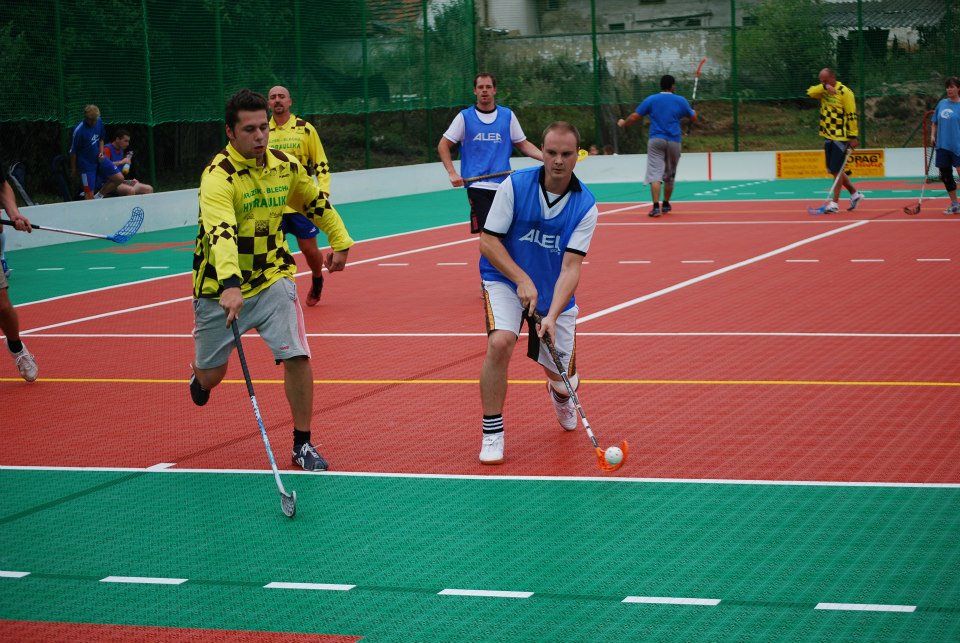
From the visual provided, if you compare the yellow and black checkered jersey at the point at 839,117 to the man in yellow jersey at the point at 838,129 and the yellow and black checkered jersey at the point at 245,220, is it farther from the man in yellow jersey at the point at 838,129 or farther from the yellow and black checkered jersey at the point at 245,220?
the yellow and black checkered jersey at the point at 245,220

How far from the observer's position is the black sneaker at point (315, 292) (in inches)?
527

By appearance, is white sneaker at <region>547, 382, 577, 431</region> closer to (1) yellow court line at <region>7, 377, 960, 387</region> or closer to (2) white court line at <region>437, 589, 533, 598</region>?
(1) yellow court line at <region>7, 377, 960, 387</region>

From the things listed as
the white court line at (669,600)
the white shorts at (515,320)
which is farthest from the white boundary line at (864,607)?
the white shorts at (515,320)

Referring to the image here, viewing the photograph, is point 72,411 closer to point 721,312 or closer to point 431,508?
point 431,508

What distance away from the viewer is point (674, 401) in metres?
8.62

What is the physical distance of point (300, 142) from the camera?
13117 mm

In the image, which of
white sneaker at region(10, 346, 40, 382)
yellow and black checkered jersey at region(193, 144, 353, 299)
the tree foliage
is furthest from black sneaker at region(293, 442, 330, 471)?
the tree foliage

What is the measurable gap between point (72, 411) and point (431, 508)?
3.56m

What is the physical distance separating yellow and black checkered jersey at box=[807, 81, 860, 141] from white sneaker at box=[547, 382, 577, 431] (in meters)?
14.6

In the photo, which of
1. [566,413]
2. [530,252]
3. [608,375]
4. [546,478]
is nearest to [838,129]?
[608,375]

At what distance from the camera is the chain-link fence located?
2172 centimetres

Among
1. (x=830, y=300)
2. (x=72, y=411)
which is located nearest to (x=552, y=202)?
(x=72, y=411)

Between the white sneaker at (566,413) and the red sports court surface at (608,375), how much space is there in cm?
8

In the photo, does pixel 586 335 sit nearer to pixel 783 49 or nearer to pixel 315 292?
pixel 315 292
